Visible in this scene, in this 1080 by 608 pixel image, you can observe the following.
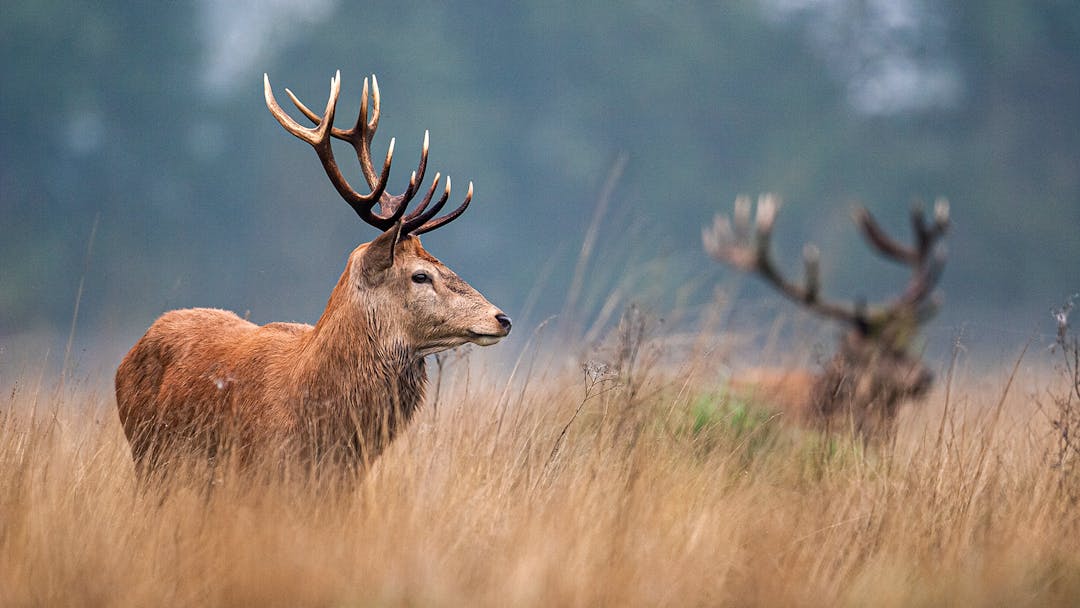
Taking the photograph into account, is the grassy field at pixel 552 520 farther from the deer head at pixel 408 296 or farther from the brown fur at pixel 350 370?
the deer head at pixel 408 296

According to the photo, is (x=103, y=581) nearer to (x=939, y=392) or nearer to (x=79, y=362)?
(x=79, y=362)

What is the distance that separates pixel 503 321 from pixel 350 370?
59 centimetres

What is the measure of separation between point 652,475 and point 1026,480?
5.01ft

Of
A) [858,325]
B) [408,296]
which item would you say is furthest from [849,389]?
[408,296]

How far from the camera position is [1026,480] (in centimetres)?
372

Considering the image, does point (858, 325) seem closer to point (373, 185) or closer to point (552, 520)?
point (373, 185)

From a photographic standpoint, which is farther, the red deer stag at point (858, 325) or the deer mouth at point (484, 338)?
the red deer stag at point (858, 325)

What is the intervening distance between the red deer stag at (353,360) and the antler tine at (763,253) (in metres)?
3.34

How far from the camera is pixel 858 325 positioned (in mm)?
6816

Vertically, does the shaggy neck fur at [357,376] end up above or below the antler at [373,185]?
below

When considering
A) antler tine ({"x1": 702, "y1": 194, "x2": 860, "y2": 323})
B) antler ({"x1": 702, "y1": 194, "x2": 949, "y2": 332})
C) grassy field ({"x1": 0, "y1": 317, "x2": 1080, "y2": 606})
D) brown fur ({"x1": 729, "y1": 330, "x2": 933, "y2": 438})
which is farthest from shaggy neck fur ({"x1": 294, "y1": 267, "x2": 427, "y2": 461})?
antler ({"x1": 702, "y1": 194, "x2": 949, "y2": 332})

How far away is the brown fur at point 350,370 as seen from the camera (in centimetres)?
356

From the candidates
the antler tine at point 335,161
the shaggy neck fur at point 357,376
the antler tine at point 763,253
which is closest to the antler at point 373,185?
the antler tine at point 335,161

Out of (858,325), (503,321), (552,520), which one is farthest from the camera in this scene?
(858,325)
